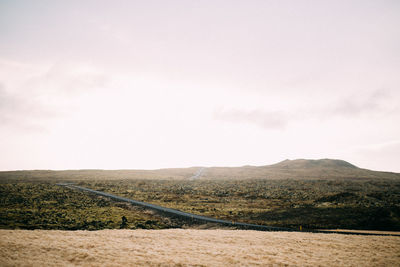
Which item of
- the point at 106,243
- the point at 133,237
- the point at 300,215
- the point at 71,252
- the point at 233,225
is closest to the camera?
the point at 71,252

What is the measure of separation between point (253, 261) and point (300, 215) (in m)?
25.5

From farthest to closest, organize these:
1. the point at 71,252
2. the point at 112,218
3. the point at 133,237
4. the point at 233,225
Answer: the point at 112,218, the point at 233,225, the point at 133,237, the point at 71,252

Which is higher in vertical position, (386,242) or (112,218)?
(386,242)

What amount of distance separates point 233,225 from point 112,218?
17.3 metres

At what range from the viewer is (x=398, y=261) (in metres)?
16.2

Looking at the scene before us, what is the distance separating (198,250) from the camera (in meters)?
18.3

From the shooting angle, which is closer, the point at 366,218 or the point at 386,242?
the point at 386,242

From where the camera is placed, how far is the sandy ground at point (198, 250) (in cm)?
1541

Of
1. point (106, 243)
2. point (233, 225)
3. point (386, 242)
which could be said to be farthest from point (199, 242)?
point (386, 242)

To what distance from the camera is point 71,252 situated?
53.9ft

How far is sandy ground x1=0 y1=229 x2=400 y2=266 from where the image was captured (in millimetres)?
15414

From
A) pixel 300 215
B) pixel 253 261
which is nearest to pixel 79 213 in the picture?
pixel 253 261

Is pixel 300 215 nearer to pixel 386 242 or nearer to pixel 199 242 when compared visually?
pixel 386 242

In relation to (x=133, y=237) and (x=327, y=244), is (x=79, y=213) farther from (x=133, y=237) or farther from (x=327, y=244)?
(x=327, y=244)
